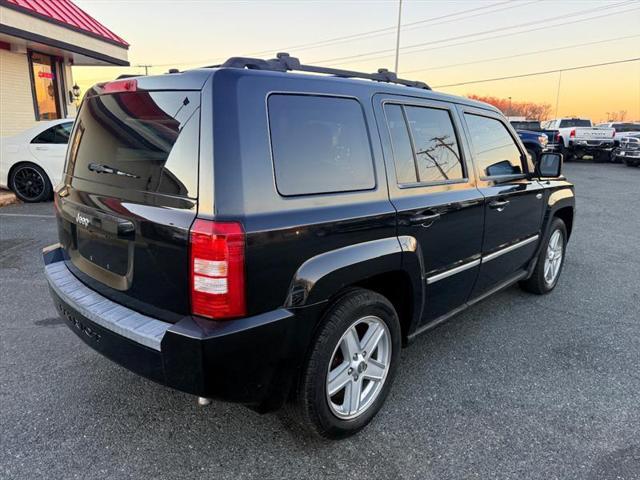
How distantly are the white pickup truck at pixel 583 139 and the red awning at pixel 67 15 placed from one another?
19840 mm

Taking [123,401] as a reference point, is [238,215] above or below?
above

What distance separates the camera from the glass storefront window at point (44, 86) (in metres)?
12.1

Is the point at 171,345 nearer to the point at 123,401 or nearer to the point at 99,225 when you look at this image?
the point at 99,225

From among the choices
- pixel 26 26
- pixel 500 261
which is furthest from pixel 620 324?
pixel 26 26

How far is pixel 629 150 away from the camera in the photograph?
19.9 metres

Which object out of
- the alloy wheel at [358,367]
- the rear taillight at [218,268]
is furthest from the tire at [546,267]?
the rear taillight at [218,268]

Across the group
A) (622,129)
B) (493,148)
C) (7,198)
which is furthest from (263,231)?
(622,129)

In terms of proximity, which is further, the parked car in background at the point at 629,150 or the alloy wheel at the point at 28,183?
the parked car in background at the point at 629,150

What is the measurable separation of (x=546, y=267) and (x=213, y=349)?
389cm

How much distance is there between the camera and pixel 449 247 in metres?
3.05

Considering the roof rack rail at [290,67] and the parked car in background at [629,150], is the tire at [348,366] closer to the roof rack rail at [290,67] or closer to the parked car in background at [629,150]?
the roof rack rail at [290,67]

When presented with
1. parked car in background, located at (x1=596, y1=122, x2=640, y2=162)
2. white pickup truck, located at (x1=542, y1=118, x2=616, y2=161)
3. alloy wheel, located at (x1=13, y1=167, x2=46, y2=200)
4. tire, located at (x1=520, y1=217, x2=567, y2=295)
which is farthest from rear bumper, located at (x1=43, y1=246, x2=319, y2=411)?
parked car in background, located at (x1=596, y1=122, x2=640, y2=162)

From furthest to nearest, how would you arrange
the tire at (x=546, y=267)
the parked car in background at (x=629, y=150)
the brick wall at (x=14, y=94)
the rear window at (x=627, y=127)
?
1. the rear window at (x=627, y=127)
2. the parked car in background at (x=629, y=150)
3. the brick wall at (x=14, y=94)
4. the tire at (x=546, y=267)

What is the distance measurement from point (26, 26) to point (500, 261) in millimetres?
11198
